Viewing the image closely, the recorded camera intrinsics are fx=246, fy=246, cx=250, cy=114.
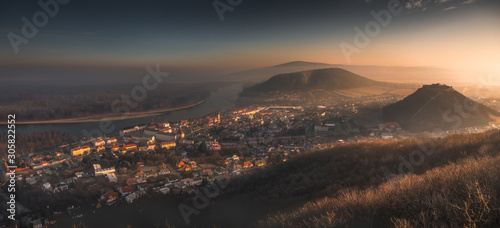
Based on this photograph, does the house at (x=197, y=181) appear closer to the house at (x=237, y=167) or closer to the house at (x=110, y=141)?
the house at (x=237, y=167)

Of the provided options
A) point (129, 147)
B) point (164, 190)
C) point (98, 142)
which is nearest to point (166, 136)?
point (129, 147)

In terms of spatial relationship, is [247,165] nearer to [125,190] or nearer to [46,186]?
[125,190]

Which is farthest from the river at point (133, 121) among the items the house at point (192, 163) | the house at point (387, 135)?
the house at point (387, 135)

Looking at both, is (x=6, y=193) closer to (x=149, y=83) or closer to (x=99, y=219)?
(x=99, y=219)

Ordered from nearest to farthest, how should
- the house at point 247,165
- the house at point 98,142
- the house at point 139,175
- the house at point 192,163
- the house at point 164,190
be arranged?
the house at point 164,190, the house at point 139,175, the house at point 247,165, the house at point 192,163, the house at point 98,142

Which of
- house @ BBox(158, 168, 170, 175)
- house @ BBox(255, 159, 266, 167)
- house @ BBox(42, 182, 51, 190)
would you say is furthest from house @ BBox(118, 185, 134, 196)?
house @ BBox(255, 159, 266, 167)
